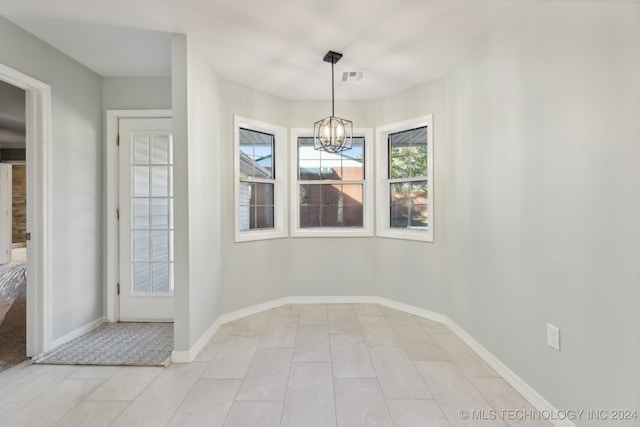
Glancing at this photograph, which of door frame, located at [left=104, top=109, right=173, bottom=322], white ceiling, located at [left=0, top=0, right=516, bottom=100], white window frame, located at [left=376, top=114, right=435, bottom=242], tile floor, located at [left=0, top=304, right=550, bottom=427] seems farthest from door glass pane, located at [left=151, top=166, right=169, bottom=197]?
white window frame, located at [left=376, top=114, right=435, bottom=242]

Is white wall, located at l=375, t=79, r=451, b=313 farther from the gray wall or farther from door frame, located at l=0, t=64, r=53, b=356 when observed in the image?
door frame, located at l=0, t=64, r=53, b=356

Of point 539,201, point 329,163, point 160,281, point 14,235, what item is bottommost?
point 160,281

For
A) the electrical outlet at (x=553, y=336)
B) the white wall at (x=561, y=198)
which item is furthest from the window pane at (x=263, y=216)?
the electrical outlet at (x=553, y=336)

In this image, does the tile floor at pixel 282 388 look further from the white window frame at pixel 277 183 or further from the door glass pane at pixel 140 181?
the door glass pane at pixel 140 181

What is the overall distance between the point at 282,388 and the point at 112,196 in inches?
101

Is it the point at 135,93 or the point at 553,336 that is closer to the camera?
the point at 553,336

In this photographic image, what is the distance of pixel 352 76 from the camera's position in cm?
287

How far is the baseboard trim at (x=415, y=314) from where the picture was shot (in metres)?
1.73

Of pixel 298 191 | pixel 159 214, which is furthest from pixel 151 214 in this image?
pixel 298 191

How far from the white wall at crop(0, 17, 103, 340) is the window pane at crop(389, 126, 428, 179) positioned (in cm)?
327

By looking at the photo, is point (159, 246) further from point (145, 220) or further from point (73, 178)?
point (73, 178)

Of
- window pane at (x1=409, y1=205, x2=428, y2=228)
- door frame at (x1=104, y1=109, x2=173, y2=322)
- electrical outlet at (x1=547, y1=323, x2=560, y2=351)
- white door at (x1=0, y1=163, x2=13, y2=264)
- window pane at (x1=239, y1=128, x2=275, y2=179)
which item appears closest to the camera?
electrical outlet at (x1=547, y1=323, x2=560, y2=351)

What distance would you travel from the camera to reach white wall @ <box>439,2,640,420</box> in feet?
4.13

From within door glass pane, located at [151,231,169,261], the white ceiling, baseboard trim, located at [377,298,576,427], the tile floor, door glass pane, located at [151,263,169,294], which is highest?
the white ceiling
